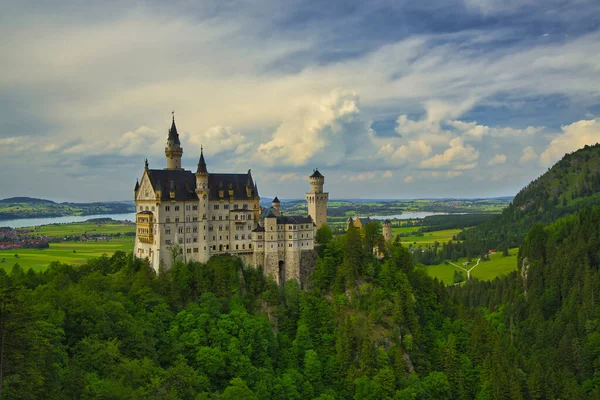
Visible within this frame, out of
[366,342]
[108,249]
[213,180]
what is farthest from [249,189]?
[108,249]

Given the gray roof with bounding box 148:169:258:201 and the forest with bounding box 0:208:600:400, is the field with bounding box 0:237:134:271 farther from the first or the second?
the gray roof with bounding box 148:169:258:201

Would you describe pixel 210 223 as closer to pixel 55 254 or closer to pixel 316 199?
pixel 316 199

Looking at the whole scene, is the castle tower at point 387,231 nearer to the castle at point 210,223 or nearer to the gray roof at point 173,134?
the castle at point 210,223

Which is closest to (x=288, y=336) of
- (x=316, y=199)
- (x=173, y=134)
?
(x=316, y=199)

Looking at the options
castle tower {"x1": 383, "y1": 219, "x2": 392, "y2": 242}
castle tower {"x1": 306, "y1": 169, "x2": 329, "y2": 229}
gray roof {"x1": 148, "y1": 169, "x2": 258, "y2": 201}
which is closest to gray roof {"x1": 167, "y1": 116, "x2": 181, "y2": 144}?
gray roof {"x1": 148, "y1": 169, "x2": 258, "y2": 201}

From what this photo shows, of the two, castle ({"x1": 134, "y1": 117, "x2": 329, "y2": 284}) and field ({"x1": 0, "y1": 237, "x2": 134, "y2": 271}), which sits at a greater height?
castle ({"x1": 134, "y1": 117, "x2": 329, "y2": 284})

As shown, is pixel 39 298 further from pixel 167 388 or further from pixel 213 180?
pixel 213 180
